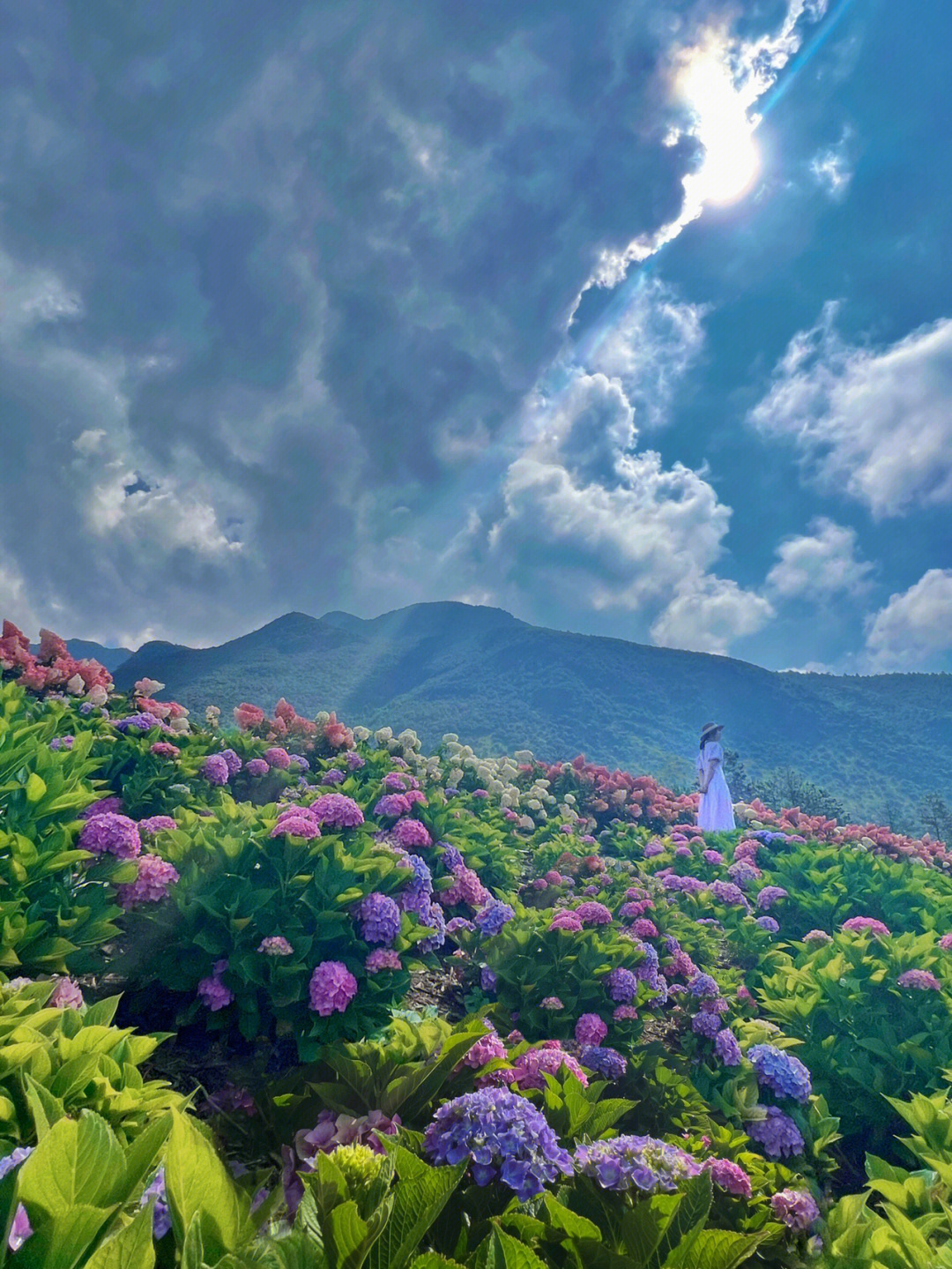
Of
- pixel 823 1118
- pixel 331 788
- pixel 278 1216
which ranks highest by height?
pixel 331 788

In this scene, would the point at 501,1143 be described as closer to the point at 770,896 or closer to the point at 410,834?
the point at 410,834

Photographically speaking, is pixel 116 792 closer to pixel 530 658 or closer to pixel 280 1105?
pixel 280 1105

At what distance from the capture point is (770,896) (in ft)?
23.1

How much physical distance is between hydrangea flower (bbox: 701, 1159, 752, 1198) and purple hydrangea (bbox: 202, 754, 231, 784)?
502 centimetres

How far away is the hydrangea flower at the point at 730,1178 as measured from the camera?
6.62ft

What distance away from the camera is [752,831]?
404 inches

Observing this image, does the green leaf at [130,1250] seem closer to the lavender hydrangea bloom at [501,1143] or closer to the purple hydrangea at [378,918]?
the lavender hydrangea bloom at [501,1143]

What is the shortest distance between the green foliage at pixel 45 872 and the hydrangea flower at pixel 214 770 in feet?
7.85

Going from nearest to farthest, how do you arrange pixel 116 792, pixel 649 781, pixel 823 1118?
pixel 823 1118, pixel 116 792, pixel 649 781

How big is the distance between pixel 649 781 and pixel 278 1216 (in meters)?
11.5

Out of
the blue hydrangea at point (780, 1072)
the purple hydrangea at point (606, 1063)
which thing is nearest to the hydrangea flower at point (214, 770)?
the purple hydrangea at point (606, 1063)

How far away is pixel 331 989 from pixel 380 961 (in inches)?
10.7

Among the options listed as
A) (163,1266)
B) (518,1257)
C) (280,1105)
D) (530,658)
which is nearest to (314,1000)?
(280,1105)

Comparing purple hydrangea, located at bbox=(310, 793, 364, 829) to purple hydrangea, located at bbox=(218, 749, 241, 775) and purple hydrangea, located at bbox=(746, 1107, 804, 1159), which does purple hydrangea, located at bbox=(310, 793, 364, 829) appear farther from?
purple hydrangea, located at bbox=(218, 749, 241, 775)
